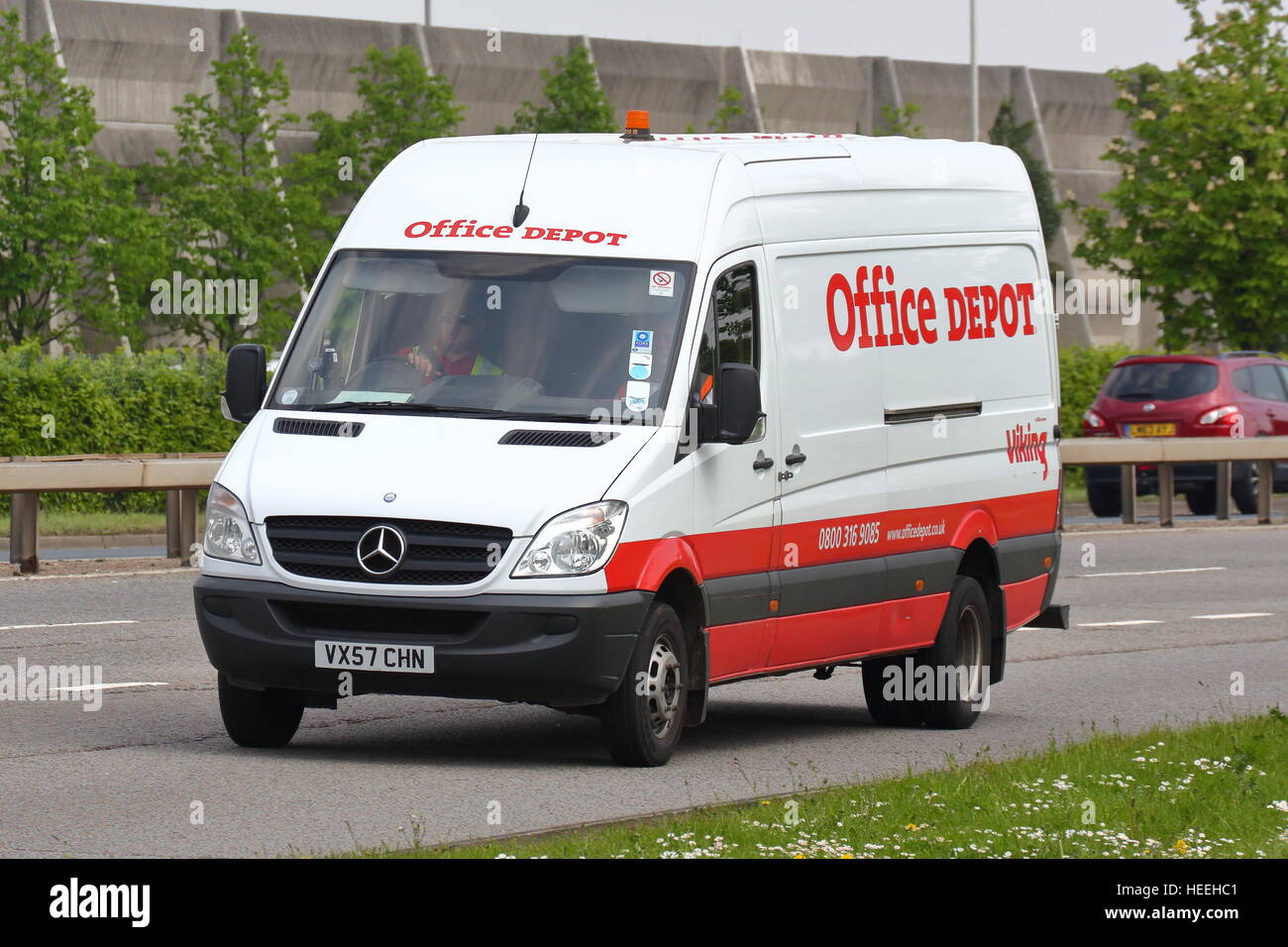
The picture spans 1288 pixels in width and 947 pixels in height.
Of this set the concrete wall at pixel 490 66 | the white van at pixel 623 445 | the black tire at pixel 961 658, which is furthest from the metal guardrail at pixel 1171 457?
the concrete wall at pixel 490 66

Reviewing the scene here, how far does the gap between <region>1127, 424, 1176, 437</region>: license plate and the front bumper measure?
20.5 metres

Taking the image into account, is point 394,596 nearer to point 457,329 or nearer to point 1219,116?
point 457,329

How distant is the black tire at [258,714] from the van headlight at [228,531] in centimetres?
56

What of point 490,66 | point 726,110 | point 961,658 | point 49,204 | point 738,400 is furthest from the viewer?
point 490,66

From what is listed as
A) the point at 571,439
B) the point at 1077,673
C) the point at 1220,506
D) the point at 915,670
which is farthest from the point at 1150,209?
the point at 571,439

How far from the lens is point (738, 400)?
32.3 feet

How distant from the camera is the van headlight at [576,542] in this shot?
924cm

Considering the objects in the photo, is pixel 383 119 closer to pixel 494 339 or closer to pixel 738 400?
pixel 494 339

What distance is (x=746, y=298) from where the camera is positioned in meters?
10.5

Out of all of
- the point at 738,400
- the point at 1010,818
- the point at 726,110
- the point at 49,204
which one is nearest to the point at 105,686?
the point at 738,400

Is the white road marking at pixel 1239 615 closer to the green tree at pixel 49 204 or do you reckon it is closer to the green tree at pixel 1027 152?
the green tree at pixel 49 204

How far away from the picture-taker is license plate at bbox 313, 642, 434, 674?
9.31m

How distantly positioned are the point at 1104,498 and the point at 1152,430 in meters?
1.20
